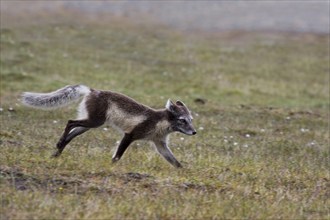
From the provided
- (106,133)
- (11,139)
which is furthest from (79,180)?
(106,133)

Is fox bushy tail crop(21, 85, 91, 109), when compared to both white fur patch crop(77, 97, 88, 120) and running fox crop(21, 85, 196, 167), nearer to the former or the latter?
running fox crop(21, 85, 196, 167)

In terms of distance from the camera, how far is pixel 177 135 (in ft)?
52.9

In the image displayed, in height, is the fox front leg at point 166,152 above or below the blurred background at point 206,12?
above

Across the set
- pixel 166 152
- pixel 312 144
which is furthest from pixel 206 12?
pixel 166 152

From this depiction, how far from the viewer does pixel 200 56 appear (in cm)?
3356

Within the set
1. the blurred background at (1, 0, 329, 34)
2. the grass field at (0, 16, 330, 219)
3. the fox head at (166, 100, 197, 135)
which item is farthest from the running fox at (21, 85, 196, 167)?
the blurred background at (1, 0, 329, 34)

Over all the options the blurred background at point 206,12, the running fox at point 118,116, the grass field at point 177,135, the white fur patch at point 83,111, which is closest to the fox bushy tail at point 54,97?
the running fox at point 118,116

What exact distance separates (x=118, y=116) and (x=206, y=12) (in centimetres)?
4362

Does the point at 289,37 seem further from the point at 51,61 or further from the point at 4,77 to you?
the point at 4,77

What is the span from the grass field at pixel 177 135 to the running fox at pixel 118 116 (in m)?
0.39

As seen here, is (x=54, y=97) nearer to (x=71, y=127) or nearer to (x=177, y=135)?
(x=71, y=127)

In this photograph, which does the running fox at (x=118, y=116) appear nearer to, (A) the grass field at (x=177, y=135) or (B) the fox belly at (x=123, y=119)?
(B) the fox belly at (x=123, y=119)

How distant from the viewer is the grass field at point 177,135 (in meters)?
8.28

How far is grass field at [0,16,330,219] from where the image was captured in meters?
8.28
